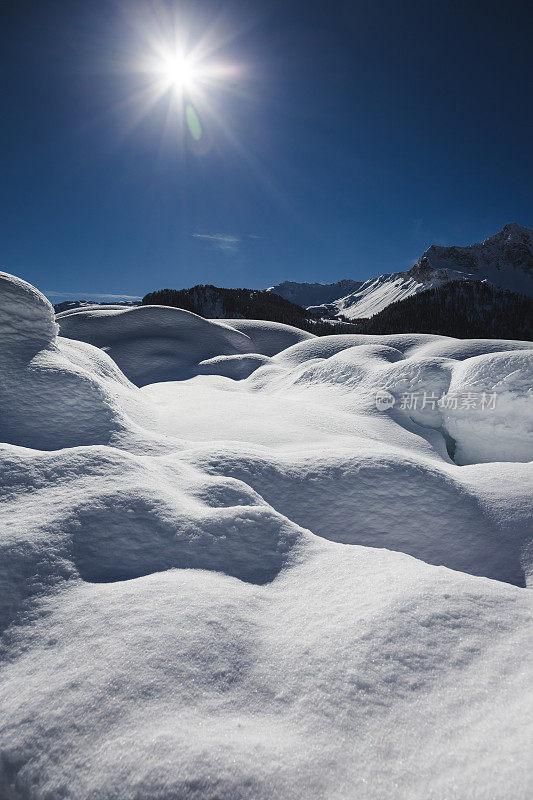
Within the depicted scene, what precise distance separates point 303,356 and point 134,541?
14.1 meters

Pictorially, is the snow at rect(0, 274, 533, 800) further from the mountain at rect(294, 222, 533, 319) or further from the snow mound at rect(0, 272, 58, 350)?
the mountain at rect(294, 222, 533, 319)

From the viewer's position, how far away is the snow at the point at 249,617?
4.52 feet

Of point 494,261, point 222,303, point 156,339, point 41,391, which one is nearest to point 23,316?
point 41,391

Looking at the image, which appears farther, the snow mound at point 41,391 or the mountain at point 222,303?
the mountain at point 222,303

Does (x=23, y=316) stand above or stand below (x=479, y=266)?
below

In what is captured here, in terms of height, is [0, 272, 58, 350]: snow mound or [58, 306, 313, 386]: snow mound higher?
[58, 306, 313, 386]: snow mound

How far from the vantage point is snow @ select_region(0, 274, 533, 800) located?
1.38 meters

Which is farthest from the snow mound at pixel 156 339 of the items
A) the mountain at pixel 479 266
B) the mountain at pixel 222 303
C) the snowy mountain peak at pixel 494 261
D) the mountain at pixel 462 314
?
the snowy mountain peak at pixel 494 261

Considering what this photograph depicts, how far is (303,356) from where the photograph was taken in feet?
53.2

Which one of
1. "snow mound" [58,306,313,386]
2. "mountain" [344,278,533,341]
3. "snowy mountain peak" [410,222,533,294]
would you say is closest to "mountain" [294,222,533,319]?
"snowy mountain peak" [410,222,533,294]

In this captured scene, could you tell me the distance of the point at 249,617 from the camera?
2180mm

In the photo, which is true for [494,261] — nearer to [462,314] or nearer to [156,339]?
[462,314]

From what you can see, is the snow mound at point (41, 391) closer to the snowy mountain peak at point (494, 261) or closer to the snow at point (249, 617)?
the snow at point (249, 617)

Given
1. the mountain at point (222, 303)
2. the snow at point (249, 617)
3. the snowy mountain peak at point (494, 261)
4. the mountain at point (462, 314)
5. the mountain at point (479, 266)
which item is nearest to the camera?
the snow at point (249, 617)
